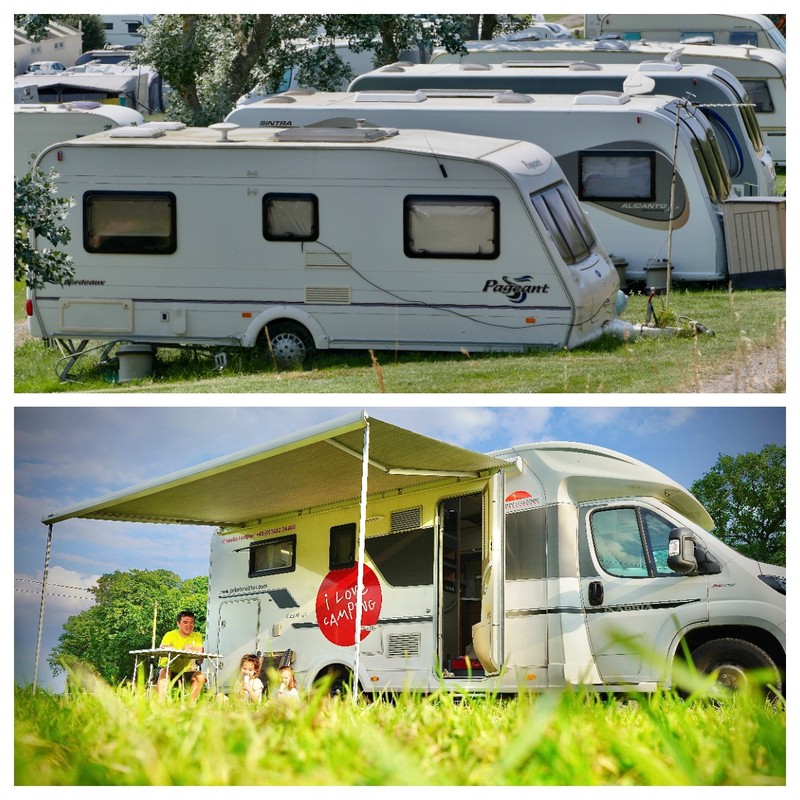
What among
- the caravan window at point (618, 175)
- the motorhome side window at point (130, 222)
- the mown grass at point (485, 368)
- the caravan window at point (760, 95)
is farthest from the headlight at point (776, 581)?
the caravan window at point (760, 95)

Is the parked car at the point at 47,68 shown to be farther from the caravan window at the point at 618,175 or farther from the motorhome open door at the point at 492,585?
the motorhome open door at the point at 492,585

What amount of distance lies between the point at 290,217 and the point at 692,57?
34.0ft

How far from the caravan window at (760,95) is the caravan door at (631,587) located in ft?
44.6

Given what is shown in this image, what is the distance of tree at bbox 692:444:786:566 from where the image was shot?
10.5m

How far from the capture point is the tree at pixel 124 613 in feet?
39.1

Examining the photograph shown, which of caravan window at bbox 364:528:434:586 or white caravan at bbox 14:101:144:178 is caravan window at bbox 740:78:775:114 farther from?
caravan window at bbox 364:528:434:586

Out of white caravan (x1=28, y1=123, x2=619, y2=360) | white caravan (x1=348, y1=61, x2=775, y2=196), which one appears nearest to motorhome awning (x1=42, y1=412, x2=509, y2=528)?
white caravan (x1=28, y1=123, x2=619, y2=360)

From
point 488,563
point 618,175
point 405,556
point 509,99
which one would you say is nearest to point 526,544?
point 488,563

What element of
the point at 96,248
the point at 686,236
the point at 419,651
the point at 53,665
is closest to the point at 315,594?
the point at 419,651

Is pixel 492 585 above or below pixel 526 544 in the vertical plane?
below

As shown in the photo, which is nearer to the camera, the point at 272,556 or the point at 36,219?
the point at 36,219

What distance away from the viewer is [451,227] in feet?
32.9

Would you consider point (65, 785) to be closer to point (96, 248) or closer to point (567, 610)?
point (567, 610)

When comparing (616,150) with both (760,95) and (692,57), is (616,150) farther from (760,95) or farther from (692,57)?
(760,95)
